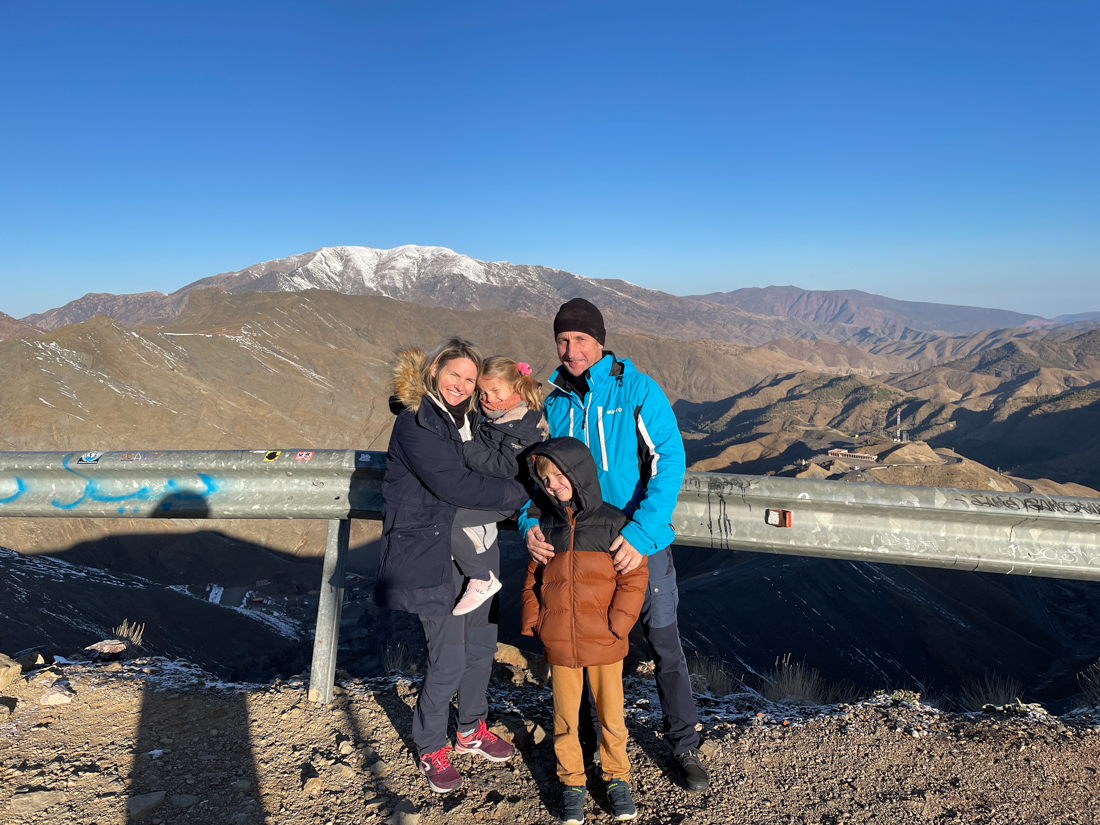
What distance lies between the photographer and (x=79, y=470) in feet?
9.78

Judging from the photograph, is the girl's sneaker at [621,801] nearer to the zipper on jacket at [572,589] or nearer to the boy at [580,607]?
the boy at [580,607]

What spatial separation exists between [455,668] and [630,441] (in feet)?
3.90

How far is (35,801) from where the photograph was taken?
2074 millimetres

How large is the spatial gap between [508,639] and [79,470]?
48.6 ft

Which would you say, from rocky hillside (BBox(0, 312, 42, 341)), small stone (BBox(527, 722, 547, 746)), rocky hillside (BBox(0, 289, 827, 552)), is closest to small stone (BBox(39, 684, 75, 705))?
small stone (BBox(527, 722, 547, 746))

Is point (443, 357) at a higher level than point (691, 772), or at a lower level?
higher

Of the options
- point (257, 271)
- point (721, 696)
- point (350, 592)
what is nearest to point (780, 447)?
point (350, 592)

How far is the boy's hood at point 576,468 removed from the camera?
219 cm

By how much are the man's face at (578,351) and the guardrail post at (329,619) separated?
4.25 feet

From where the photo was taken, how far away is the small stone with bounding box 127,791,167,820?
2.07 meters

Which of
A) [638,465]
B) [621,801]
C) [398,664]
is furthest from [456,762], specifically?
[398,664]

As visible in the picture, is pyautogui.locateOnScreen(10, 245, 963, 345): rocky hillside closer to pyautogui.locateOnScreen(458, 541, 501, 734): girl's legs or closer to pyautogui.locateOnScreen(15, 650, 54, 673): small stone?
pyautogui.locateOnScreen(15, 650, 54, 673): small stone

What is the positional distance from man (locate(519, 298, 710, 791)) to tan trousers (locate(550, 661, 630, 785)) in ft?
0.98

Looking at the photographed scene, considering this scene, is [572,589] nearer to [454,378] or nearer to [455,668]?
[455,668]
